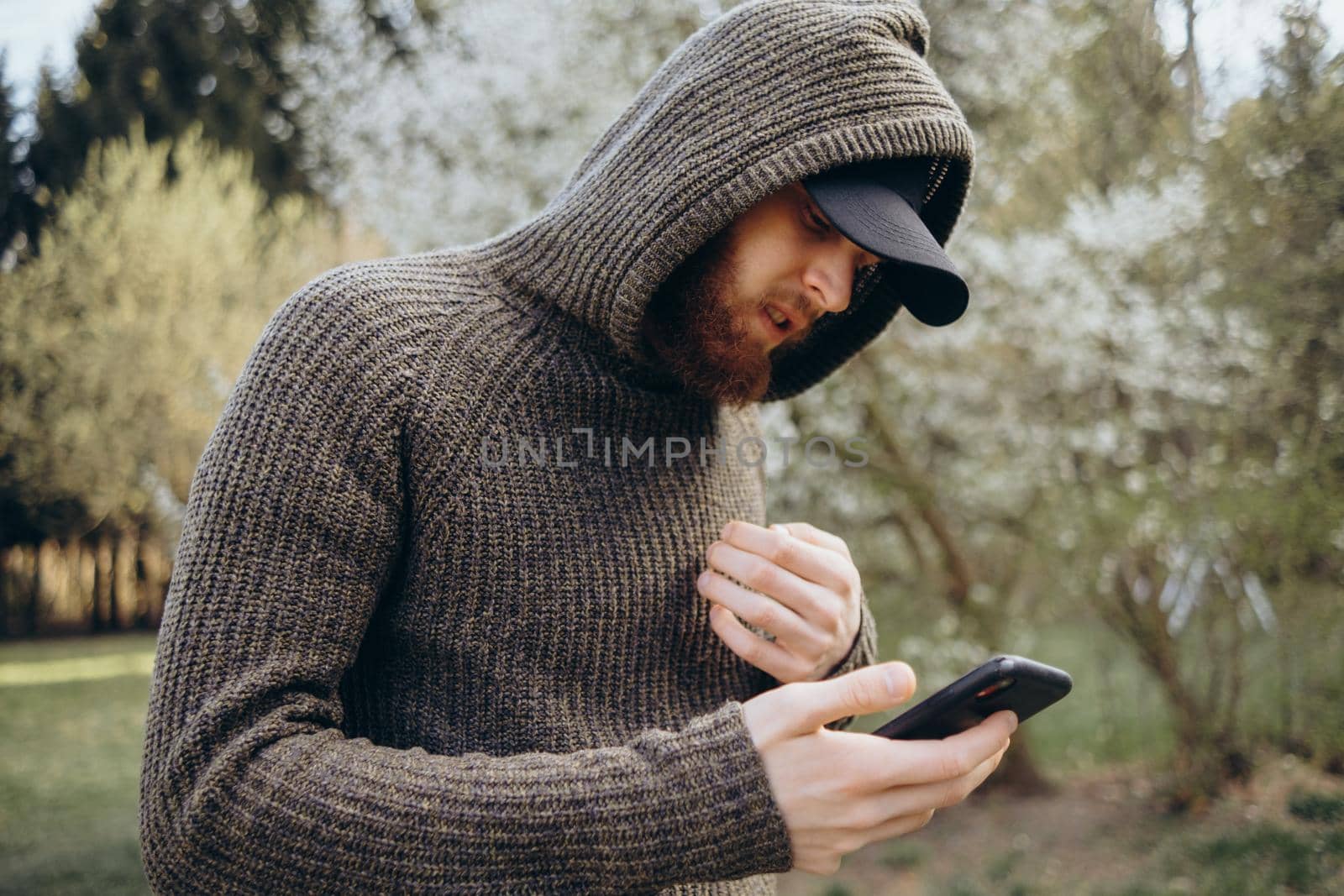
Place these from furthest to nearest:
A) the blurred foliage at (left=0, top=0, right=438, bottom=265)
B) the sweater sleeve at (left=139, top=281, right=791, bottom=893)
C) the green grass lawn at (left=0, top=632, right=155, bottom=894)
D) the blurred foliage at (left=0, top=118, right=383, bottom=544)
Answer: the blurred foliage at (left=0, top=0, right=438, bottom=265) → the blurred foliage at (left=0, top=118, right=383, bottom=544) → the green grass lawn at (left=0, top=632, right=155, bottom=894) → the sweater sleeve at (left=139, top=281, right=791, bottom=893)

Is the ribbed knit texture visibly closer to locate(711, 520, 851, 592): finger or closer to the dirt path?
locate(711, 520, 851, 592): finger

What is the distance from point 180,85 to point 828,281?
17.4 m

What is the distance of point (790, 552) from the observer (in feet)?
4.32

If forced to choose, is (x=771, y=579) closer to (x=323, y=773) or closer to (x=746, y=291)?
(x=746, y=291)

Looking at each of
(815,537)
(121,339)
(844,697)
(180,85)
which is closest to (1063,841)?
(815,537)

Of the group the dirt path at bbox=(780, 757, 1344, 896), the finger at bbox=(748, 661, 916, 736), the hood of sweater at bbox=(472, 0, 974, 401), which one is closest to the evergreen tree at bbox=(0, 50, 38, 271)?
the dirt path at bbox=(780, 757, 1344, 896)

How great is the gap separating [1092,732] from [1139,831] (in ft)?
6.63

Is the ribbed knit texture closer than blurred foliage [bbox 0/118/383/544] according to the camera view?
Yes

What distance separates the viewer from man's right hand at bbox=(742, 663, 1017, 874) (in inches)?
38.1

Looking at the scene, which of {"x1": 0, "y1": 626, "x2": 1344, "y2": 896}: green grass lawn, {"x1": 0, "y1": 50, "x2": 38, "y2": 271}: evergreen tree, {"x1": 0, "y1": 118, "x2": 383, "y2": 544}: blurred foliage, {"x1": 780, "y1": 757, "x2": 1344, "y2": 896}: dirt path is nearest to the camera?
{"x1": 0, "y1": 626, "x2": 1344, "y2": 896}: green grass lawn

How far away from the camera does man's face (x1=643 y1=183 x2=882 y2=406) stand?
4.73ft

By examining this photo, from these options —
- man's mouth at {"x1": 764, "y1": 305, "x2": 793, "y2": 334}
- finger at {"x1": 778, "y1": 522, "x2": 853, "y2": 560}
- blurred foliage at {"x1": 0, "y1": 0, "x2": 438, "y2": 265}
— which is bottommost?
finger at {"x1": 778, "y1": 522, "x2": 853, "y2": 560}

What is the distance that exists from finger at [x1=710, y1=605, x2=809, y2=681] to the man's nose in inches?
20.1

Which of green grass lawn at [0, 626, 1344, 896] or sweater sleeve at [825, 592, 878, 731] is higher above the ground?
sweater sleeve at [825, 592, 878, 731]
